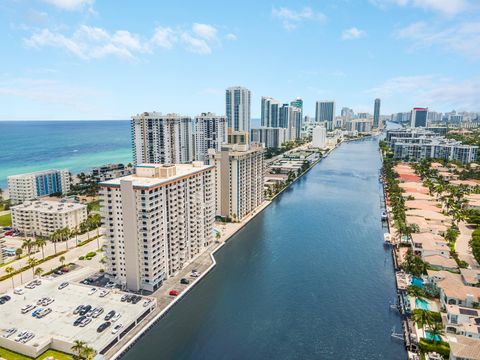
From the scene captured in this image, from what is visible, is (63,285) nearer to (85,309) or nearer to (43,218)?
(85,309)

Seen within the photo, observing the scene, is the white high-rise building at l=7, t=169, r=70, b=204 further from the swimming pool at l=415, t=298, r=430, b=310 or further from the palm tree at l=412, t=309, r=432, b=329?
the palm tree at l=412, t=309, r=432, b=329

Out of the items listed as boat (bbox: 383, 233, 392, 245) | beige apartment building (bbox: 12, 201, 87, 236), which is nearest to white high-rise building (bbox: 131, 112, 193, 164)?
beige apartment building (bbox: 12, 201, 87, 236)

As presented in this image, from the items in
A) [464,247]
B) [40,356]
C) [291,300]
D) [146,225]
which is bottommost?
[291,300]

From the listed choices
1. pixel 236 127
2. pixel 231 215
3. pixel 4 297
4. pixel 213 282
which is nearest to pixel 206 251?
pixel 213 282

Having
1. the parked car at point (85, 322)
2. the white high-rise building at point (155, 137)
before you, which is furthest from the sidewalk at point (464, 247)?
the white high-rise building at point (155, 137)

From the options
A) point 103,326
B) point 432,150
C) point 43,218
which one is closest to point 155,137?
point 43,218

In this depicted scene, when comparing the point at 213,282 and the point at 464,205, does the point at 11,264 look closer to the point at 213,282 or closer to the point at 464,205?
the point at 213,282
